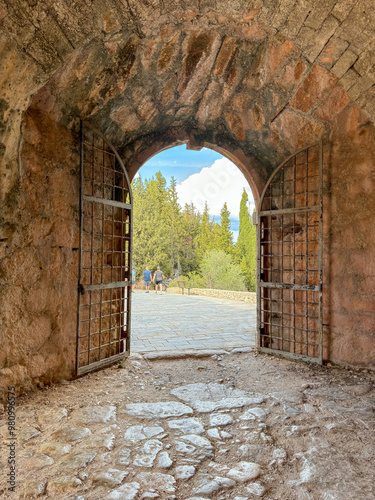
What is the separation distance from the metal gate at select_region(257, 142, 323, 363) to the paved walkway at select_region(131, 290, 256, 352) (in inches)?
27.3

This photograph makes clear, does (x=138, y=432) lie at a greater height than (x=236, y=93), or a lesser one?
lesser

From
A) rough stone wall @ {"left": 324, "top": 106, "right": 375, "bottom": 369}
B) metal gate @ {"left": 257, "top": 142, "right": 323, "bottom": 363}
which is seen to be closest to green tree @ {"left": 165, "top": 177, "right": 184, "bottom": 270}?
metal gate @ {"left": 257, "top": 142, "right": 323, "bottom": 363}

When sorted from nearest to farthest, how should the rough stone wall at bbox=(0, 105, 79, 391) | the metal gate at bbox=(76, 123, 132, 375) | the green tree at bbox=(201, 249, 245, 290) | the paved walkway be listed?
the rough stone wall at bbox=(0, 105, 79, 391) → the metal gate at bbox=(76, 123, 132, 375) → the paved walkway → the green tree at bbox=(201, 249, 245, 290)

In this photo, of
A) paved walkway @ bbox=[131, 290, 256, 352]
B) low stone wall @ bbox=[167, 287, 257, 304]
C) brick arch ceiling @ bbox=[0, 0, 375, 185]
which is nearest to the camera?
brick arch ceiling @ bbox=[0, 0, 375, 185]

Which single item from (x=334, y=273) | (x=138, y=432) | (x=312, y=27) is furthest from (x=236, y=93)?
(x=138, y=432)

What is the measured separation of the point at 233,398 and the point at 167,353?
1.51 metres

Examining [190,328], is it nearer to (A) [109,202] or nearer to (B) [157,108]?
(A) [109,202]

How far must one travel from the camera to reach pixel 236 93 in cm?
405

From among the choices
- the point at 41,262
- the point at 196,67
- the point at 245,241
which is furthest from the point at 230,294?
the point at 245,241

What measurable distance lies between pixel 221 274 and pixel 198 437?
57.8 ft

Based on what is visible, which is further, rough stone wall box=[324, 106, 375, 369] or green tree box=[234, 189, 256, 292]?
green tree box=[234, 189, 256, 292]

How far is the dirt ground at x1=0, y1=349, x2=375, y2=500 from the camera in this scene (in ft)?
5.98

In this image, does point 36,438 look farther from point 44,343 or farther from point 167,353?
point 167,353

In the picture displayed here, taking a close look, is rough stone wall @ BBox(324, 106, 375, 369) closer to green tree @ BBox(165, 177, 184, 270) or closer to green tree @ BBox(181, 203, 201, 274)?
green tree @ BBox(165, 177, 184, 270)
